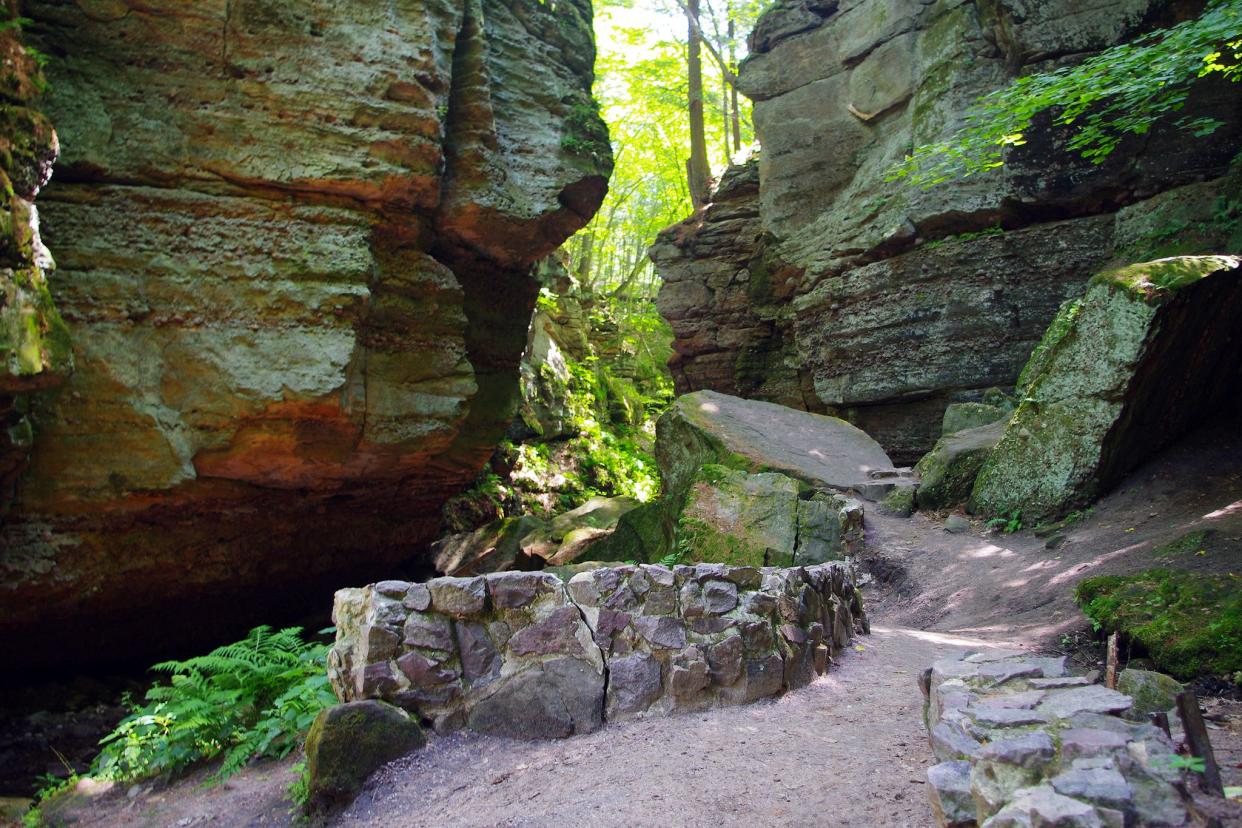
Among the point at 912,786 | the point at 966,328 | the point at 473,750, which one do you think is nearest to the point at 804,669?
the point at 912,786

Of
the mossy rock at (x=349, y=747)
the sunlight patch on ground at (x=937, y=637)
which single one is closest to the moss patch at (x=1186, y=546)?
the sunlight patch on ground at (x=937, y=637)

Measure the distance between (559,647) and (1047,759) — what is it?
98.7 inches

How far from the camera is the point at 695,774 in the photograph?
11.3ft

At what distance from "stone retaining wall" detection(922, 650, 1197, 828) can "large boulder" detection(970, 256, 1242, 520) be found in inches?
237

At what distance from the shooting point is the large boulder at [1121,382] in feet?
25.8

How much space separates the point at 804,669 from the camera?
4777 mm

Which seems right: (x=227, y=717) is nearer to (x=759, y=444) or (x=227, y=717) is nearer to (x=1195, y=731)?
(x=1195, y=731)

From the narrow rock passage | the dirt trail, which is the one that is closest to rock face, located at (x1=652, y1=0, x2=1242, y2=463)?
the dirt trail

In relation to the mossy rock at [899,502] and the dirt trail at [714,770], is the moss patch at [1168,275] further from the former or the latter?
the mossy rock at [899,502]

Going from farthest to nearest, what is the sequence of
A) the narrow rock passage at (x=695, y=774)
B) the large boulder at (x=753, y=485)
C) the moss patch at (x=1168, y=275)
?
the large boulder at (x=753, y=485), the moss patch at (x=1168, y=275), the narrow rock passage at (x=695, y=774)

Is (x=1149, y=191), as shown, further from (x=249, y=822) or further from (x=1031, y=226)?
(x=249, y=822)

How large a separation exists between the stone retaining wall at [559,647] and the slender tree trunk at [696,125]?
52.0 ft

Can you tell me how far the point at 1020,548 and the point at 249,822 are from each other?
24.2 feet

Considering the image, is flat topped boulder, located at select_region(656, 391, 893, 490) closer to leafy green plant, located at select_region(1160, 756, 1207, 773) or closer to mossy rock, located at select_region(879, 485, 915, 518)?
mossy rock, located at select_region(879, 485, 915, 518)
